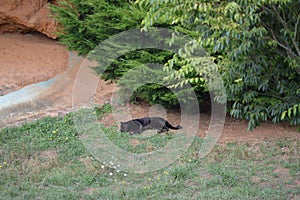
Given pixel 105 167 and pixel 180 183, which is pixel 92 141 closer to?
pixel 105 167

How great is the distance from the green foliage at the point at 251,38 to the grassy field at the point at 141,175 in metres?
1.15

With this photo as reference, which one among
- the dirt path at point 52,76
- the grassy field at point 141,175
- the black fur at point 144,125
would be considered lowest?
the grassy field at point 141,175

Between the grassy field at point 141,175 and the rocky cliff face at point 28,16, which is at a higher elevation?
the rocky cliff face at point 28,16

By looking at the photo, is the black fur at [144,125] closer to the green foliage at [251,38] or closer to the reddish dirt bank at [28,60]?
the green foliage at [251,38]

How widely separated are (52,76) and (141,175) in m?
4.73

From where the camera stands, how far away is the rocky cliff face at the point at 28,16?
35.4 ft

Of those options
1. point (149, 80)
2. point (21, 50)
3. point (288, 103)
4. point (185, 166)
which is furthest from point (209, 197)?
point (21, 50)

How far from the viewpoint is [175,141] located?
24.3 feet

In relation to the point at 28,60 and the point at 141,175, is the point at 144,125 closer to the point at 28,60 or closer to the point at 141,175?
the point at 141,175

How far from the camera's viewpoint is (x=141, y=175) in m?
6.14

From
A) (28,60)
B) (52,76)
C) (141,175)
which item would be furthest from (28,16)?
(141,175)

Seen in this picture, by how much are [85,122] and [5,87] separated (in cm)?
236

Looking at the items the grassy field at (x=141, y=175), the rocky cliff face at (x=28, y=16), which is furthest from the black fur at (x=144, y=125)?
the rocky cliff face at (x=28, y=16)

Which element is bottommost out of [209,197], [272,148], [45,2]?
[209,197]
